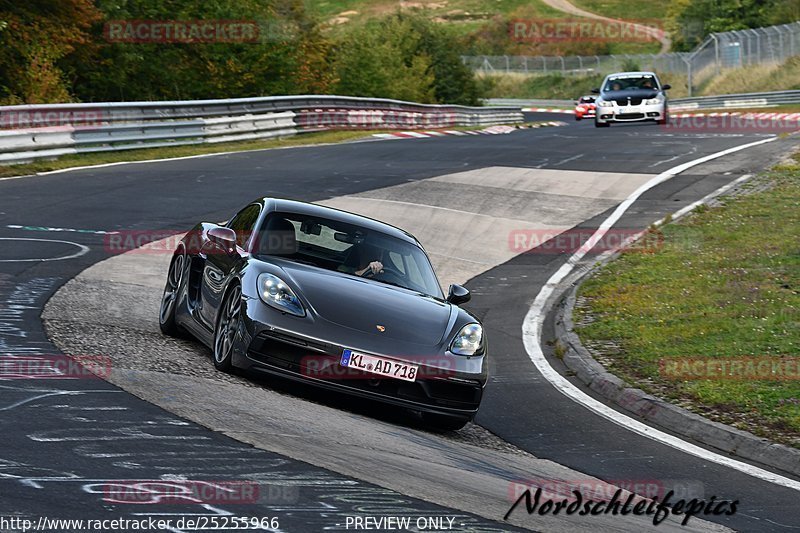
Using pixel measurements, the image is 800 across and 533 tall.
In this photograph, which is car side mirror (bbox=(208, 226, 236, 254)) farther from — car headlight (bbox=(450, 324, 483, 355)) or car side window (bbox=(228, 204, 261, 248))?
car headlight (bbox=(450, 324, 483, 355))

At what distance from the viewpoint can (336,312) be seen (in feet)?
26.8

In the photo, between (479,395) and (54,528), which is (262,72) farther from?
(54,528)

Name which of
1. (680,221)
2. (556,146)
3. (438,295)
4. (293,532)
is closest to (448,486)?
(293,532)

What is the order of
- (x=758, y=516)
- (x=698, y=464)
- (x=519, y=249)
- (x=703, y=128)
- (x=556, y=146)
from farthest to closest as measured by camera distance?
(x=703, y=128) < (x=556, y=146) < (x=519, y=249) < (x=698, y=464) < (x=758, y=516)

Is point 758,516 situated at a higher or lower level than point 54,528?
lower

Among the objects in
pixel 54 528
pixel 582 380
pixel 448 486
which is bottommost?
pixel 582 380

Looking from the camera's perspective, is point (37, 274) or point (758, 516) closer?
point (758, 516)

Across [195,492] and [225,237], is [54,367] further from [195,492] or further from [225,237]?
[195,492]

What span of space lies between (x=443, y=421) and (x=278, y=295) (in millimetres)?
1466

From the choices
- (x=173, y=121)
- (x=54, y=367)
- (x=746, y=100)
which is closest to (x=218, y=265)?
(x=54, y=367)

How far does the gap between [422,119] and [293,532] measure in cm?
4112

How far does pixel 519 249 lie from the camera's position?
18.1m

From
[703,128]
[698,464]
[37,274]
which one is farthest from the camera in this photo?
[703,128]

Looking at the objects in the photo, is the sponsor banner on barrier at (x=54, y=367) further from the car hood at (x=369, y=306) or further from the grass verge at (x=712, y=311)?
the grass verge at (x=712, y=311)
